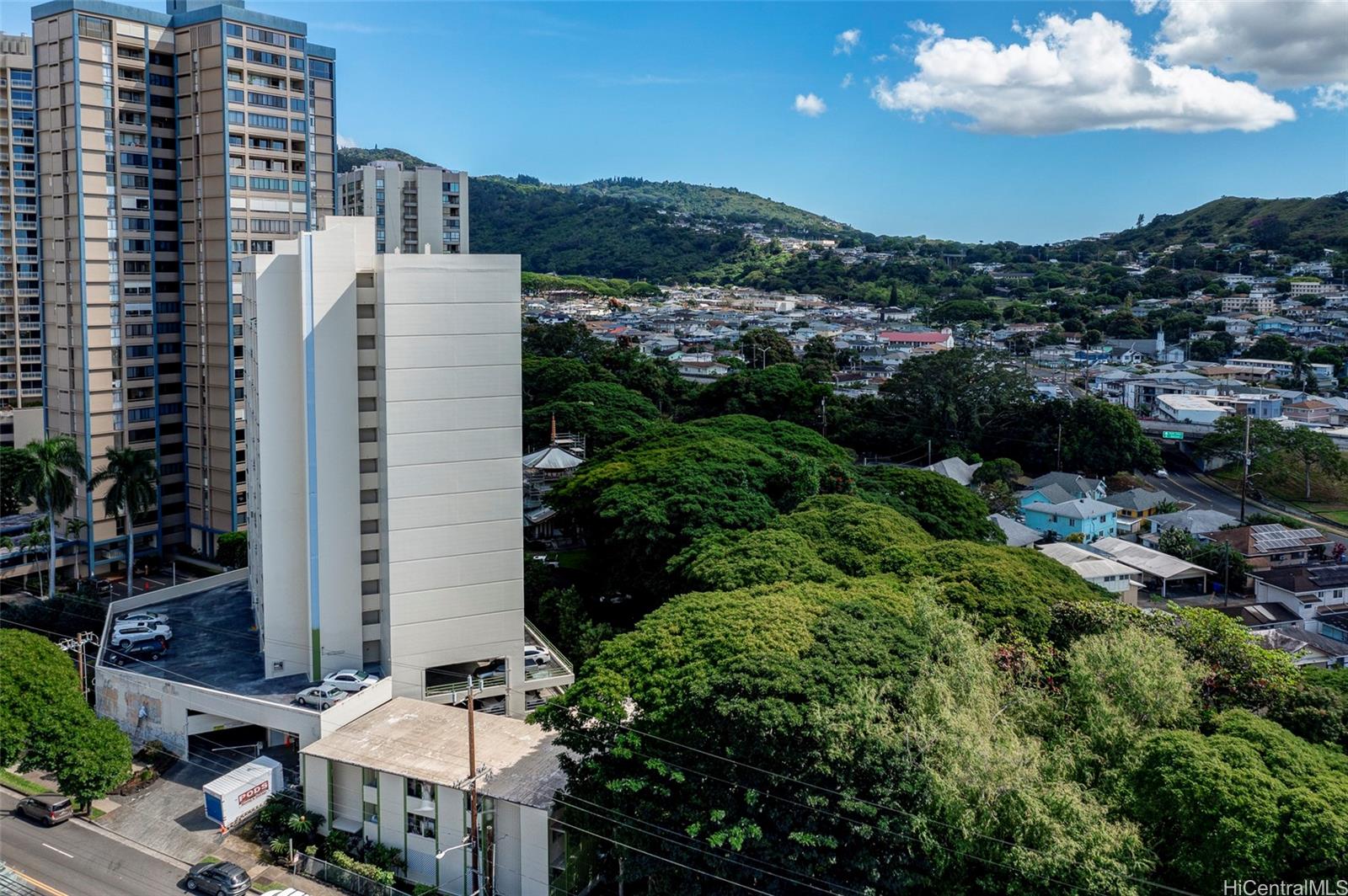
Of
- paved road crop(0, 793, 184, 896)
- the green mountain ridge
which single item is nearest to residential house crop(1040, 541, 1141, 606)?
paved road crop(0, 793, 184, 896)

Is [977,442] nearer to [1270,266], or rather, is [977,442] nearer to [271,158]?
[271,158]

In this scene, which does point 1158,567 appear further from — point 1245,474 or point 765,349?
point 765,349

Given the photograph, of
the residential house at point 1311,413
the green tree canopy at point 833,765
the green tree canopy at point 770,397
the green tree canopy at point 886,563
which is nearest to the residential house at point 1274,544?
the green tree canopy at point 886,563

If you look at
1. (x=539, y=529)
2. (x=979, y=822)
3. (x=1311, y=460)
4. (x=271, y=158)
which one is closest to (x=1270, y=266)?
(x=1311, y=460)

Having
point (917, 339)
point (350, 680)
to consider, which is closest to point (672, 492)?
point (350, 680)

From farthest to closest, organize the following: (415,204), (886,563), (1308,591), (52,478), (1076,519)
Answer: (415,204)
(1076,519)
(1308,591)
(52,478)
(886,563)

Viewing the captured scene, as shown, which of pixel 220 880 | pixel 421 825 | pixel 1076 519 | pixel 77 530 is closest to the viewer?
pixel 220 880

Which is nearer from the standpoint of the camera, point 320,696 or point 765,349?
point 320,696
